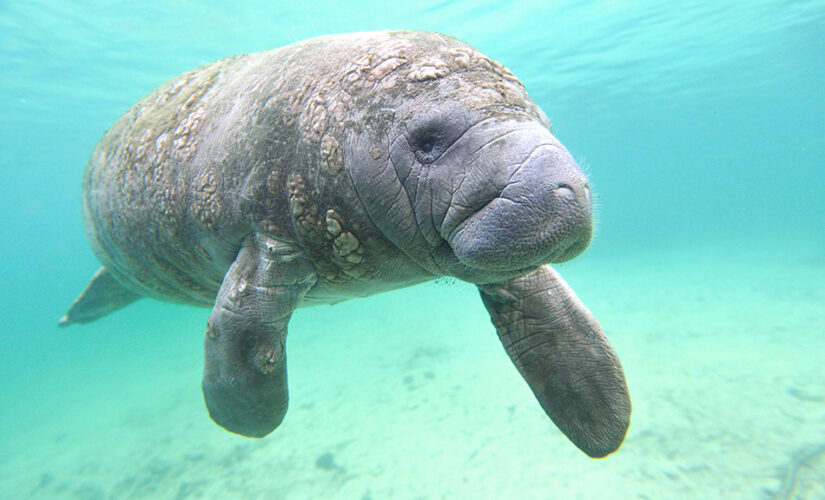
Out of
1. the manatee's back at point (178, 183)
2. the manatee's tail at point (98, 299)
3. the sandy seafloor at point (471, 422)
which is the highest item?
the manatee's back at point (178, 183)

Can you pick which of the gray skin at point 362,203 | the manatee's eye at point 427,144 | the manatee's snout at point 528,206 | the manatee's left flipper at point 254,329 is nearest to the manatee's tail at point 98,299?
the gray skin at point 362,203

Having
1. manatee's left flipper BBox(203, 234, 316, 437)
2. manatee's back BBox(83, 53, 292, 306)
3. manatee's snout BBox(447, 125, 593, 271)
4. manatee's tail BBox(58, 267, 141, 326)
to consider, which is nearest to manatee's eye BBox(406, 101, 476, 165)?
manatee's snout BBox(447, 125, 593, 271)

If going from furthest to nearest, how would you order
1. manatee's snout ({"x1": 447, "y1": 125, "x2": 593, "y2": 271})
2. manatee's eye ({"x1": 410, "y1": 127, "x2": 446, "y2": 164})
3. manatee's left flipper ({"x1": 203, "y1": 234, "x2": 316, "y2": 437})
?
1. manatee's left flipper ({"x1": 203, "y1": 234, "x2": 316, "y2": 437})
2. manatee's eye ({"x1": 410, "y1": 127, "x2": 446, "y2": 164})
3. manatee's snout ({"x1": 447, "y1": 125, "x2": 593, "y2": 271})

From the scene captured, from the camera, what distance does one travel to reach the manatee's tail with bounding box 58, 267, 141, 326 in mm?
5676

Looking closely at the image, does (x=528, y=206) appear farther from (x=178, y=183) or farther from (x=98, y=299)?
(x=98, y=299)

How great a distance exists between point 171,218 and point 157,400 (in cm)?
1489

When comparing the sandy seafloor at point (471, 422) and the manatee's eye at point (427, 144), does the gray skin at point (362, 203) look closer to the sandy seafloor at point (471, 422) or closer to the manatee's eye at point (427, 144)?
the manatee's eye at point (427, 144)

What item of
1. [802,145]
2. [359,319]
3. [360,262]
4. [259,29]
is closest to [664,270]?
[359,319]

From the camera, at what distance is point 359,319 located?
843 inches

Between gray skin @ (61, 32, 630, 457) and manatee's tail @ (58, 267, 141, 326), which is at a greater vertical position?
gray skin @ (61, 32, 630, 457)

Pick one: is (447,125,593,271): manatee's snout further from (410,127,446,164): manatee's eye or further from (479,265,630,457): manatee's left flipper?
(479,265,630,457): manatee's left flipper

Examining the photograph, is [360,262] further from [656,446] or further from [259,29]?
[259,29]

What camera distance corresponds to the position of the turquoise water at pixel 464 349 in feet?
23.3

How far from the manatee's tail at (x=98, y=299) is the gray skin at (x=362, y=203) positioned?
9.31 feet
